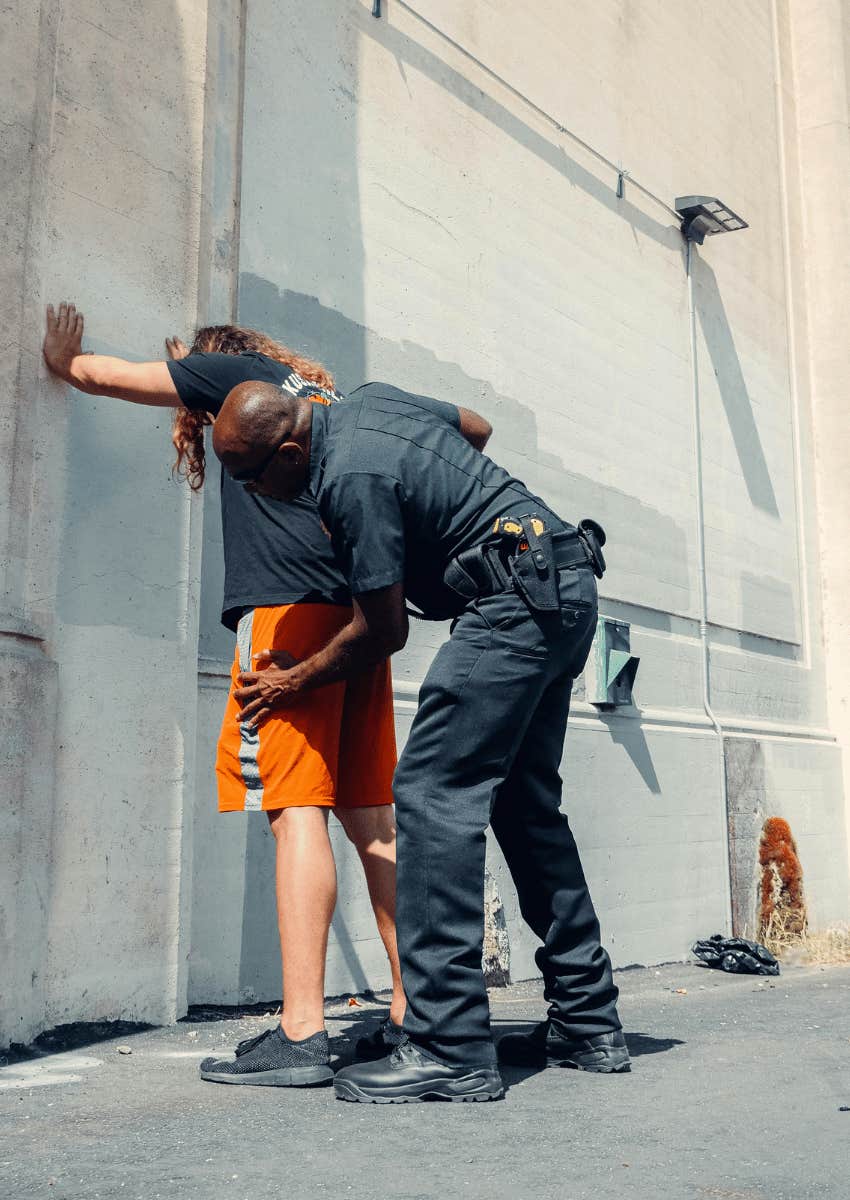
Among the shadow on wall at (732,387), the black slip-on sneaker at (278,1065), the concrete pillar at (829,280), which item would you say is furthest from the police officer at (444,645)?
the concrete pillar at (829,280)

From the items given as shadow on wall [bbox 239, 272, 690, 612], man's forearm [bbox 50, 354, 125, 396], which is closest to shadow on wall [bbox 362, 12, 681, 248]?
shadow on wall [bbox 239, 272, 690, 612]

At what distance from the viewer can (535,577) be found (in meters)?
2.85

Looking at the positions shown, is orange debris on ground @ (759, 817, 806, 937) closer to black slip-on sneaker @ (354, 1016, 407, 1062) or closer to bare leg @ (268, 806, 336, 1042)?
black slip-on sneaker @ (354, 1016, 407, 1062)

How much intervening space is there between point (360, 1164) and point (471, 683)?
1038 mm

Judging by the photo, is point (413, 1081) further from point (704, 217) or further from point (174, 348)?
point (704, 217)

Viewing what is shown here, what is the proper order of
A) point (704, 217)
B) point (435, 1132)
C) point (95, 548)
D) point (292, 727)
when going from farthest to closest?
point (704, 217), point (95, 548), point (292, 727), point (435, 1132)

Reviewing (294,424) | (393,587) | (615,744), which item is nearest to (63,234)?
(294,424)

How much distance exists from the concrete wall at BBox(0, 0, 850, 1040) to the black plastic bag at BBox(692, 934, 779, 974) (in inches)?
7.9

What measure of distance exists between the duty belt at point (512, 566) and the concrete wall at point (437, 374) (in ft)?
4.07

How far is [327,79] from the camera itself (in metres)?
5.30

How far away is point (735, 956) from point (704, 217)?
15.0ft

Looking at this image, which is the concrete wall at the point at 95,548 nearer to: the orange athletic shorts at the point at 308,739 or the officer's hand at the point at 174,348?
the officer's hand at the point at 174,348

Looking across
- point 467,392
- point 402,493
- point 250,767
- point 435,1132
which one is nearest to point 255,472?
point 402,493

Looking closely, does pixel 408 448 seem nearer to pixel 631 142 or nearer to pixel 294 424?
pixel 294 424
